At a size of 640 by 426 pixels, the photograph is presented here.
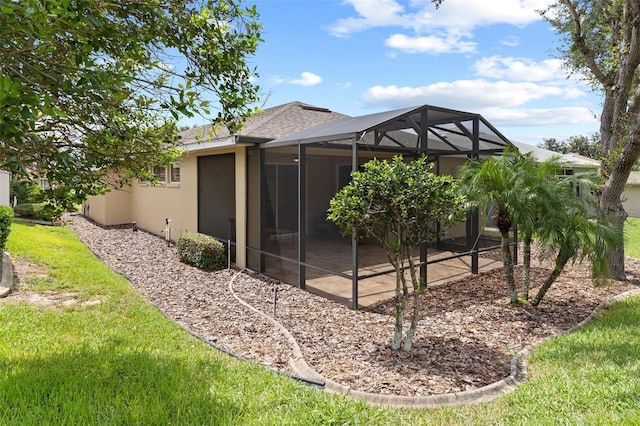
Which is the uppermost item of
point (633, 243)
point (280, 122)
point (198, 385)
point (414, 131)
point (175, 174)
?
point (280, 122)

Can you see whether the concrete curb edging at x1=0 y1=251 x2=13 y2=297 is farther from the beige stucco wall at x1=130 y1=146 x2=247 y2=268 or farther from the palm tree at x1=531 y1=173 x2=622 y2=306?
the palm tree at x1=531 y1=173 x2=622 y2=306

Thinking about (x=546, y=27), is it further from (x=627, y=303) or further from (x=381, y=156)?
(x=627, y=303)

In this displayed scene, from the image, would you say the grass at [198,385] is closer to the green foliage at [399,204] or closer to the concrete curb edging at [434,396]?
the concrete curb edging at [434,396]

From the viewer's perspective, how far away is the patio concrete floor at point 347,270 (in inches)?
299

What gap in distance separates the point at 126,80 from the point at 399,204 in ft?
10.0

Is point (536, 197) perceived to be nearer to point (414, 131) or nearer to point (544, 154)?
point (414, 131)

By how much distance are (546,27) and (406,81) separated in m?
4.08

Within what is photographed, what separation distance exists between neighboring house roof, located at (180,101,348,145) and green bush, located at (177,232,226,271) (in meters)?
2.43

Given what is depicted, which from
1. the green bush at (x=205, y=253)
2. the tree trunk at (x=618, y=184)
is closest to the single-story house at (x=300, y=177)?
the green bush at (x=205, y=253)

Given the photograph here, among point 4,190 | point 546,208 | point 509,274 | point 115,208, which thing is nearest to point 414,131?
point 546,208

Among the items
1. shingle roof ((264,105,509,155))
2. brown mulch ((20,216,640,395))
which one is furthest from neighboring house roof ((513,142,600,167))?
brown mulch ((20,216,640,395))

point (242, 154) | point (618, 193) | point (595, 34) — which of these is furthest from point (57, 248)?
point (595, 34)

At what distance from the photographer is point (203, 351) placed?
4.51 meters

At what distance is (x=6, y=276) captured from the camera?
6719mm
